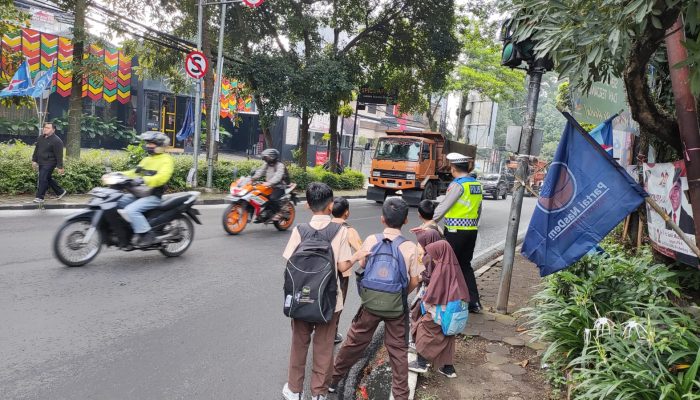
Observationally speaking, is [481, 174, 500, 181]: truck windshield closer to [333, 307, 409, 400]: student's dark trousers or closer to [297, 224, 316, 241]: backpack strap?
[333, 307, 409, 400]: student's dark trousers

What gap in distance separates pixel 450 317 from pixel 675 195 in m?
2.22

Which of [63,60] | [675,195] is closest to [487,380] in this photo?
[675,195]

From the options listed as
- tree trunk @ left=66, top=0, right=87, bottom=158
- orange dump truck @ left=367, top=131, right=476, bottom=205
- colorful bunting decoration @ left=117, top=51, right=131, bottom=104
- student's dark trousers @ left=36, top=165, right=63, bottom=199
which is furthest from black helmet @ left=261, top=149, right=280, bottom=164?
colorful bunting decoration @ left=117, top=51, right=131, bottom=104

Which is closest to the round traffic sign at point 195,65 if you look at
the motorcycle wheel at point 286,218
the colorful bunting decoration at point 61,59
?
the motorcycle wheel at point 286,218

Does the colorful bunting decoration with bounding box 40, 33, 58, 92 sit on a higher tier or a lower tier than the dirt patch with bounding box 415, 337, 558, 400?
higher

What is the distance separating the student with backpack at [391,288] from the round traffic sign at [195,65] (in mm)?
11300

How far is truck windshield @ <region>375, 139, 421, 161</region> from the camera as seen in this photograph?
17.6 meters

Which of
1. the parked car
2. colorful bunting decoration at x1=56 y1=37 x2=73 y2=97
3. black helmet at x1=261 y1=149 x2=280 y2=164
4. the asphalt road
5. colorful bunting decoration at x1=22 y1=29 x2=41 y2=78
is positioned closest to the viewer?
the asphalt road

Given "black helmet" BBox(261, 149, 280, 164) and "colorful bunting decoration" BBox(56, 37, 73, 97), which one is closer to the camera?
"black helmet" BBox(261, 149, 280, 164)

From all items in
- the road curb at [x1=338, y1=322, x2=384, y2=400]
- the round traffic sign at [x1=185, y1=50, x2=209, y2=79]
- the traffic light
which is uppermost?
the round traffic sign at [x1=185, y1=50, x2=209, y2=79]

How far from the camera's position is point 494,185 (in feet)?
91.5

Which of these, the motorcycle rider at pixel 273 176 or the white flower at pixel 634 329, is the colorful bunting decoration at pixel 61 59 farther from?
the white flower at pixel 634 329

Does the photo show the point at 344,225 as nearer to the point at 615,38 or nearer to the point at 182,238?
the point at 615,38

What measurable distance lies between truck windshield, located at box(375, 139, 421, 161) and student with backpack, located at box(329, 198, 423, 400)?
47.1ft
